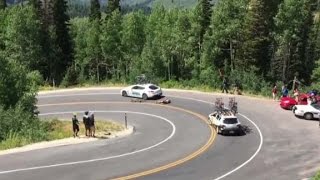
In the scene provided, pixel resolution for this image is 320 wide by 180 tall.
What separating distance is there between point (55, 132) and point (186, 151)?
10.6 metres

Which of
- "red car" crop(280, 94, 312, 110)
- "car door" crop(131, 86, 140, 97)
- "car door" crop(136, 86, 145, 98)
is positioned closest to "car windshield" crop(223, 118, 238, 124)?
"red car" crop(280, 94, 312, 110)

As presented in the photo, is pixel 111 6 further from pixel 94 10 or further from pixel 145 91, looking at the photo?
pixel 145 91

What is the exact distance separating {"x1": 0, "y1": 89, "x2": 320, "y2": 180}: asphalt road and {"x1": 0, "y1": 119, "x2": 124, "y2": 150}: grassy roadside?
6.31 ft

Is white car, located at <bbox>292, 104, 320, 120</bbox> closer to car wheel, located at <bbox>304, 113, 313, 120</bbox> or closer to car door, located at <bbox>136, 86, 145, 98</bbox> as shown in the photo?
car wheel, located at <bbox>304, 113, 313, 120</bbox>

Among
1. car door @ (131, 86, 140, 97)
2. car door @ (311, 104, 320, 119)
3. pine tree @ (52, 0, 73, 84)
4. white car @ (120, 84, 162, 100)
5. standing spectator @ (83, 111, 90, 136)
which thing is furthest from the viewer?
pine tree @ (52, 0, 73, 84)

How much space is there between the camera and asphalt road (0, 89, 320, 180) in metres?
27.7

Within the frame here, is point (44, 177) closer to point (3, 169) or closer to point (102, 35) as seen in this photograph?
point (3, 169)

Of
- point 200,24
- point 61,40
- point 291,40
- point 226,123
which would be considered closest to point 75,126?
point 226,123

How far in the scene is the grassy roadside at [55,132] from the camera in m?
32.8

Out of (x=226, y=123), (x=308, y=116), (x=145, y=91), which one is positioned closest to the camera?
(x=226, y=123)

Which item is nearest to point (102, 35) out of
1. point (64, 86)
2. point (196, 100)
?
point (64, 86)

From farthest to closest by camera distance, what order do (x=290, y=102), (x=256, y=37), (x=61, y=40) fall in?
(x=61, y=40), (x=256, y=37), (x=290, y=102)

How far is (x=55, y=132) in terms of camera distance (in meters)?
37.8

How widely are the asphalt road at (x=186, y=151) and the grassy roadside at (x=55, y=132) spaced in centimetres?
192
